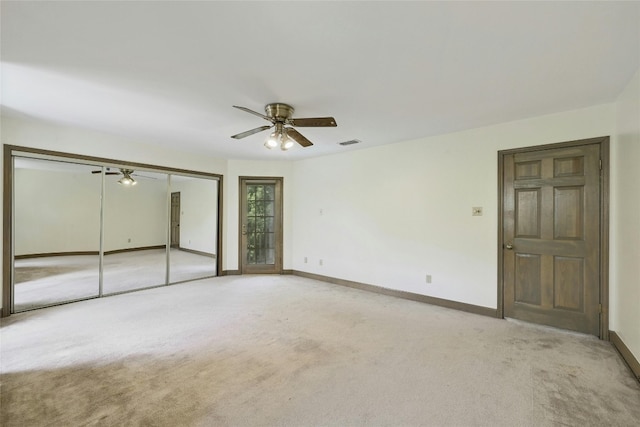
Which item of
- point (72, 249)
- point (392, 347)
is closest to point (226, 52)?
point (392, 347)

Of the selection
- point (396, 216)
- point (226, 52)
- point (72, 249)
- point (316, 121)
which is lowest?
point (72, 249)

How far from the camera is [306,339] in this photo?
2.81m

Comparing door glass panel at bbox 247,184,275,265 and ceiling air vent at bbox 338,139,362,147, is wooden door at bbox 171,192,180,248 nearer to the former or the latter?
door glass panel at bbox 247,184,275,265

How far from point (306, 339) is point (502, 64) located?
9.63ft

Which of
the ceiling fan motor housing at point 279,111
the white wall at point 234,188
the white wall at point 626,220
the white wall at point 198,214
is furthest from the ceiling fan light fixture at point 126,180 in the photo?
the white wall at point 626,220

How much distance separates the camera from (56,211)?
407 centimetres

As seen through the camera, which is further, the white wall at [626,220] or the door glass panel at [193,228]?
the door glass panel at [193,228]

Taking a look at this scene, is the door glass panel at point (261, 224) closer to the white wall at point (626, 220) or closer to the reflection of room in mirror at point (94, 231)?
the reflection of room in mirror at point (94, 231)

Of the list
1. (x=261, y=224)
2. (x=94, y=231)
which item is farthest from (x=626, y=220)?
(x=94, y=231)

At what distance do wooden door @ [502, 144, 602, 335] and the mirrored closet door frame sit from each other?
4919 millimetres

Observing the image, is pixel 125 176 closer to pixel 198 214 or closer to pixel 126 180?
pixel 126 180

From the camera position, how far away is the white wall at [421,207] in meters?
3.48

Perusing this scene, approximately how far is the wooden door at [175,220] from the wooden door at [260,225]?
117 cm

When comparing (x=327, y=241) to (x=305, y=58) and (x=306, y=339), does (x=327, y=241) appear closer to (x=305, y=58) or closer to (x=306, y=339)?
(x=306, y=339)
